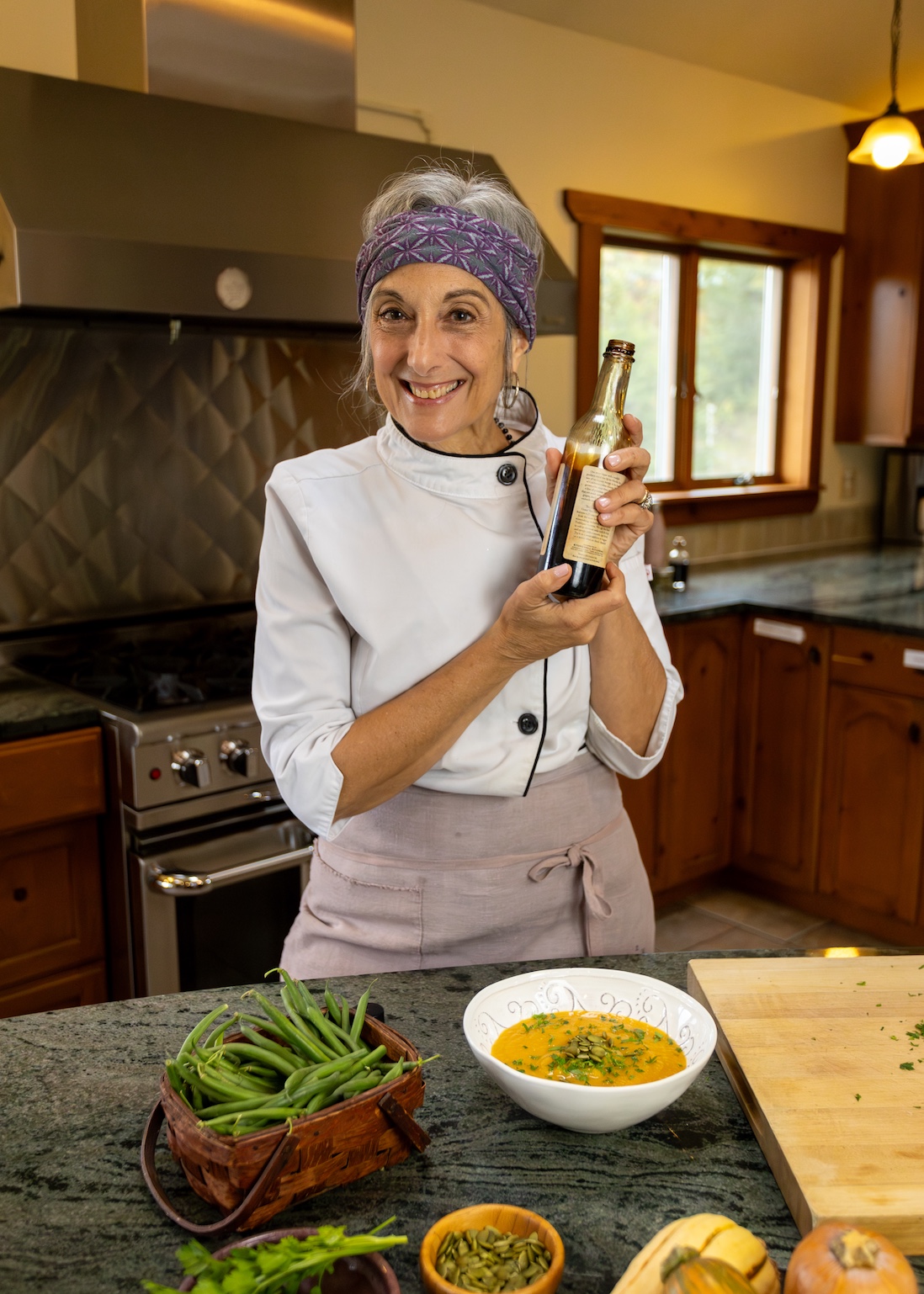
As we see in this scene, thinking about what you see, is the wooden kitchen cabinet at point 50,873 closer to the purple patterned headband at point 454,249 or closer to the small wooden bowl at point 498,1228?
the purple patterned headband at point 454,249

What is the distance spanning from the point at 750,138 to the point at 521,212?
3169 mm

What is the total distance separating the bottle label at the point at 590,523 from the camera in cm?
111

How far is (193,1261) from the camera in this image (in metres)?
0.69

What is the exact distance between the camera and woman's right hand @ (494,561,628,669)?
3.71ft

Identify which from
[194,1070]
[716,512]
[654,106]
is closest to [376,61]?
[654,106]

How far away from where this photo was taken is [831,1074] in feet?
3.06

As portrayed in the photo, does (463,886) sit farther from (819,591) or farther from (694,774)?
(819,591)

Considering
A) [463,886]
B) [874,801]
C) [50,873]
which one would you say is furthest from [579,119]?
[463,886]

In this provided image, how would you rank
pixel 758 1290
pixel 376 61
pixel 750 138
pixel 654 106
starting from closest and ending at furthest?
pixel 758 1290 < pixel 376 61 < pixel 654 106 < pixel 750 138

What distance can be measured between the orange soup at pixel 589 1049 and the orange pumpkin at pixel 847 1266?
0.81 feet

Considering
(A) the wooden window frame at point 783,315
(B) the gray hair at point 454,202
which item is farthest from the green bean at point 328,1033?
(A) the wooden window frame at point 783,315

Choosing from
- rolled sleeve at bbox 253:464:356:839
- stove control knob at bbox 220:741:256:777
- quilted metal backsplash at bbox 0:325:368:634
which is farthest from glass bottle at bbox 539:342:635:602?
quilted metal backsplash at bbox 0:325:368:634

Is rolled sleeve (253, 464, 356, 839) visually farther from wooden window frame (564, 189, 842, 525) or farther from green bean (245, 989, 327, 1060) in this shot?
wooden window frame (564, 189, 842, 525)

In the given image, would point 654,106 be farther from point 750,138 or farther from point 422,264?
point 422,264
